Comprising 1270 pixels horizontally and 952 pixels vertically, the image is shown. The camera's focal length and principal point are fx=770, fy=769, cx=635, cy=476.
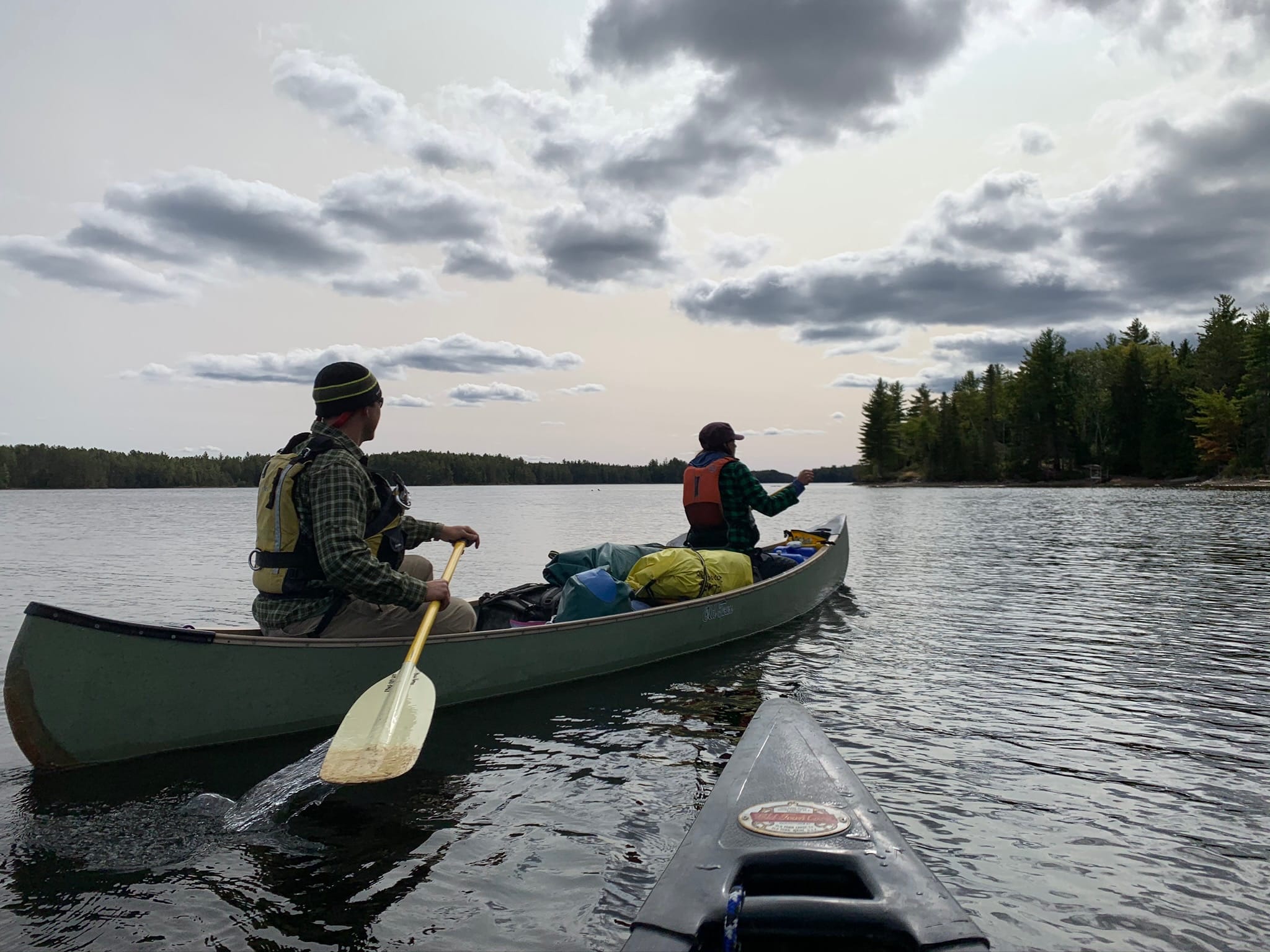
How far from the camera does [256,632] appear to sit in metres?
5.94

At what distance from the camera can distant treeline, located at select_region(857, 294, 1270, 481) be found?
58031 millimetres

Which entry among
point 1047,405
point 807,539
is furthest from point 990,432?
point 807,539

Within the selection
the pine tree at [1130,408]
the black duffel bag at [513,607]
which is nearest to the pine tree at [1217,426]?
the pine tree at [1130,408]

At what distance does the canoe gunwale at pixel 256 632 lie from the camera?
14.8 feet

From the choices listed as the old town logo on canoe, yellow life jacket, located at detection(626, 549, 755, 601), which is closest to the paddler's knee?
yellow life jacket, located at detection(626, 549, 755, 601)

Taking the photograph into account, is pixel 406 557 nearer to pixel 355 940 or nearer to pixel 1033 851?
pixel 355 940

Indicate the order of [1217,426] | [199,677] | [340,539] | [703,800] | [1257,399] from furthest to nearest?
1. [1217,426]
2. [1257,399]
3. [199,677]
4. [340,539]
5. [703,800]

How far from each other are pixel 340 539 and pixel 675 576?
13.4 ft

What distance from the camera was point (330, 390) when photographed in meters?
5.07

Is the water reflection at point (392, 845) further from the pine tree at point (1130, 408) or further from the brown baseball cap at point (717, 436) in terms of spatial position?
the pine tree at point (1130, 408)

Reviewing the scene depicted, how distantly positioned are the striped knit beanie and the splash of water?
2.22 m

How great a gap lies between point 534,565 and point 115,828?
15.4 meters

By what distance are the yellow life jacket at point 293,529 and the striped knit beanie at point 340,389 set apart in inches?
8.7

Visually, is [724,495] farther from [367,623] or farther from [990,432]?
[990,432]
